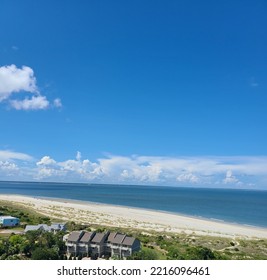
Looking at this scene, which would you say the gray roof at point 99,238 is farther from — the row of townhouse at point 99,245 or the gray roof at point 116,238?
the gray roof at point 116,238

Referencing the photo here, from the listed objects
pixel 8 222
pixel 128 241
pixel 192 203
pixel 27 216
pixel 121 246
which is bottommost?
pixel 192 203

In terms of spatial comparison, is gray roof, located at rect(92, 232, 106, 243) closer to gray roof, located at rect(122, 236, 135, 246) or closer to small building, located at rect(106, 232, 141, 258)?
small building, located at rect(106, 232, 141, 258)

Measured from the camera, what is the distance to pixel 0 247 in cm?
1282

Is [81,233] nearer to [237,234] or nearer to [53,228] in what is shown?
[53,228]

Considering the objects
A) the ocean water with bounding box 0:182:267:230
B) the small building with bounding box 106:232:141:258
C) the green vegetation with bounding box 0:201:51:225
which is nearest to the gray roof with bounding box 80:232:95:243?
the small building with bounding box 106:232:141:258

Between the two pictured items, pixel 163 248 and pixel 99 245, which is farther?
pixel 163 248

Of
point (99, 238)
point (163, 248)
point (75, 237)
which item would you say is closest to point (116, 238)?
point (99, 238)

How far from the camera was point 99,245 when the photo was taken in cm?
1329

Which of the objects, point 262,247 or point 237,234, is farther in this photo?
point 237,234

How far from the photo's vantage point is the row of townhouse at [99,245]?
13.0 meters

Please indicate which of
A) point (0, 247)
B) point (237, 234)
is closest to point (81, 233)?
point (0, 247)

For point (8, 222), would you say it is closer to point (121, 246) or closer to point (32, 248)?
point (32, 248)
